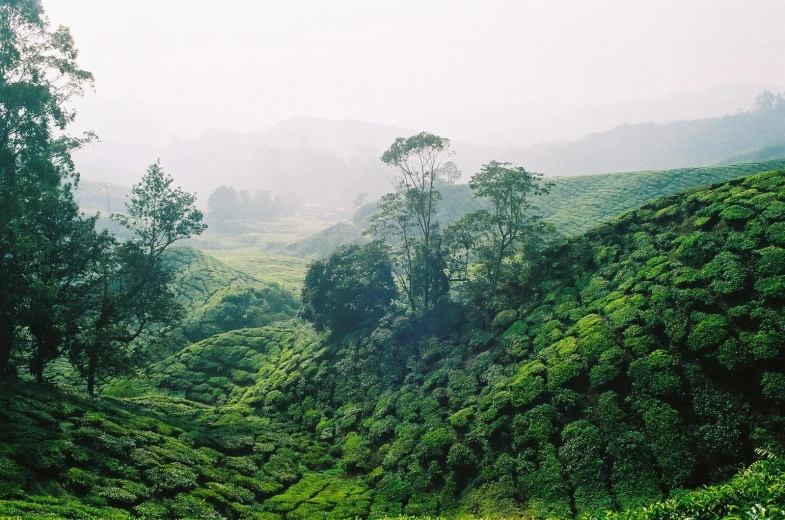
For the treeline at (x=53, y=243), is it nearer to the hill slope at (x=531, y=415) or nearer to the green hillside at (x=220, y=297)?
the hill slope at (x=531, y=415)

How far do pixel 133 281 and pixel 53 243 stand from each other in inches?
220

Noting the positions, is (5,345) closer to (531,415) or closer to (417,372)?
(417,372)

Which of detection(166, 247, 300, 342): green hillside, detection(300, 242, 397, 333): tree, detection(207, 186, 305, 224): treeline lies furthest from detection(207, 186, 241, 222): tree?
detection(300, 242, 397, 333): tree

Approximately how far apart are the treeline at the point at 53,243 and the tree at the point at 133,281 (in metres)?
0.07

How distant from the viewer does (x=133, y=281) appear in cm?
3022

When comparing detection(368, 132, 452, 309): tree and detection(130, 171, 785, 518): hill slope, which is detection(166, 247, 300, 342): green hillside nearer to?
detection(130, 171, 785, 518): hill slope

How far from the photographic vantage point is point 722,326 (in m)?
18.7

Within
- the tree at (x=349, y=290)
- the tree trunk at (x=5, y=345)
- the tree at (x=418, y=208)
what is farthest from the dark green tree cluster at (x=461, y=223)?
the tree trunk at (x=5, y=345)

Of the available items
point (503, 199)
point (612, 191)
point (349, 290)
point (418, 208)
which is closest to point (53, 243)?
point (349, 290)

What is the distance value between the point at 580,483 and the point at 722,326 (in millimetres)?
9022

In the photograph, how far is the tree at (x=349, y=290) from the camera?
37500 millimetres

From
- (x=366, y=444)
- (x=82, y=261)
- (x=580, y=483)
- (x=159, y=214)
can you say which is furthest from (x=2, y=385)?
(x=580, y=483)

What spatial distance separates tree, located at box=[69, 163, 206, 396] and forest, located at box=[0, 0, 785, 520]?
0.18 metres

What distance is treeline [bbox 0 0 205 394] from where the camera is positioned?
2170 centimetres
